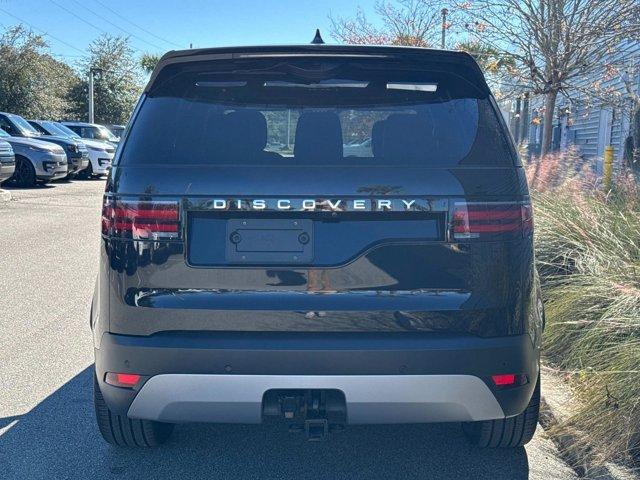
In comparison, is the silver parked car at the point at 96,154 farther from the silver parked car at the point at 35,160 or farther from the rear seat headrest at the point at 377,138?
the rear seat headrest at the point at 377,138

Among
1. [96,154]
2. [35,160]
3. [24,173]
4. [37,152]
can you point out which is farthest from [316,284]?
[96,154]

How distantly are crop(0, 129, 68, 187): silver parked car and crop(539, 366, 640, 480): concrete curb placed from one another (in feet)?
51.7

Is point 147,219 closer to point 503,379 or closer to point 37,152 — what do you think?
point 503,379

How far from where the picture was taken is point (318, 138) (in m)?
3.06

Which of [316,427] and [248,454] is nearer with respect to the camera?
[316,427]

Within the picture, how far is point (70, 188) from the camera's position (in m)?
19.6

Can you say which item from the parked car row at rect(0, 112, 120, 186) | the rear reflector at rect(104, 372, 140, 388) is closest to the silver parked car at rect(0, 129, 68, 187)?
the parked car row at rect(0, 112, 120, 186)

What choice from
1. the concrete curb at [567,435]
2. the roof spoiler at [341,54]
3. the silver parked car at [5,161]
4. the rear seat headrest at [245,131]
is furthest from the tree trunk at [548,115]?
the silver parked car at [5,161]

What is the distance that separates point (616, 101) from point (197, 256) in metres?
9.94

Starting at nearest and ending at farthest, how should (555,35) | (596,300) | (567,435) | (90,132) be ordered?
1. (567,435)
2. (596,300)
3. (555,35)
4. (90,132)

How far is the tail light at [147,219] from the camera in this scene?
2836mm

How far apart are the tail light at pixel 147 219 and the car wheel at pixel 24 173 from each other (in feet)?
54.2

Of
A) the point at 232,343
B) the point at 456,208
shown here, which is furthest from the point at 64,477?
the point at 456,208

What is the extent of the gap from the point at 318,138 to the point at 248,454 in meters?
1.68
